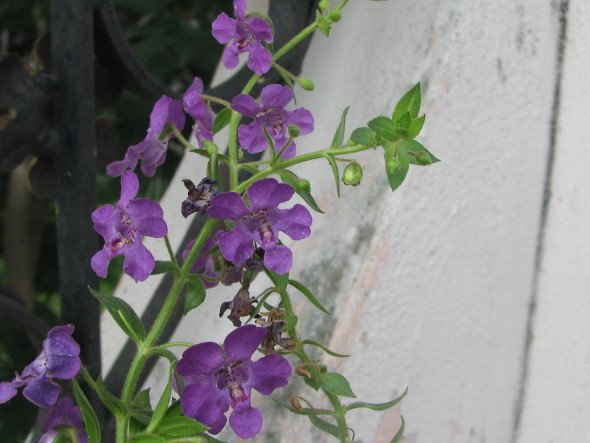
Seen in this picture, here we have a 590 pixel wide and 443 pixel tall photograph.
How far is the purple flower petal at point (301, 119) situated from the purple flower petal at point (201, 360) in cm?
21

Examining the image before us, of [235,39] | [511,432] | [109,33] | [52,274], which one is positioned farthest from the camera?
[52,274]

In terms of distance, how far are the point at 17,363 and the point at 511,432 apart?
0.97 m

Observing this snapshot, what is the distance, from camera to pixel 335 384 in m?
0.67

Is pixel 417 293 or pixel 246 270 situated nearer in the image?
pixel 246 270

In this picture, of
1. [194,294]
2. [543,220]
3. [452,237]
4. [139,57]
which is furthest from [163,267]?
[139,57]

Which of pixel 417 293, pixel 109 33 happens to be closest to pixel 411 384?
pixel 417 293

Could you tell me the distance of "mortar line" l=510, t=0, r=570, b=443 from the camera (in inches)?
40.9

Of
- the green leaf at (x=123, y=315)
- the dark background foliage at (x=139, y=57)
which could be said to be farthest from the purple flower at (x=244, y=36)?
the dark background foliage at (x=139, y=57)

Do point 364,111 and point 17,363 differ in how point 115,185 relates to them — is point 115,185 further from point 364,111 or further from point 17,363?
point 364,111

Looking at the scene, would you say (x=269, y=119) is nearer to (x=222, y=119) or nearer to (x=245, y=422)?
(x=222, y=119)

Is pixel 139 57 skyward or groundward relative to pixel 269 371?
skyward

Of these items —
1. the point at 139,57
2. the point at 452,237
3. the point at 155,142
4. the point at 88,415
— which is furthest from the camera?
the point at 139,57

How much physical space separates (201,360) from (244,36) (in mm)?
283

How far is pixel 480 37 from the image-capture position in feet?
3.10
